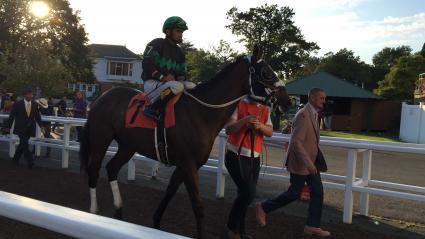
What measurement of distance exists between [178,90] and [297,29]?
191 ft

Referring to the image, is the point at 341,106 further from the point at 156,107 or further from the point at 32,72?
the point at 156,107

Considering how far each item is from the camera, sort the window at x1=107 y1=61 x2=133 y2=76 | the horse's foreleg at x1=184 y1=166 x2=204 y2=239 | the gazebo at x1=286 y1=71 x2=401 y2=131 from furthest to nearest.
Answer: the window at x1=107 y1=61 x2=133 y2=76 → the gazebo at x1=286 y1=71 x2=401 y2=131 → the horse's foreleg at x1=184 y1=166 x2=204 y2=239

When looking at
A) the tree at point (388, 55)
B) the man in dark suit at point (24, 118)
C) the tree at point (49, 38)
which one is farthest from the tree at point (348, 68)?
the man in dark suit at point (24, 118)

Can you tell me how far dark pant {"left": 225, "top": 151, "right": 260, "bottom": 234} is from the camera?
17.1ft

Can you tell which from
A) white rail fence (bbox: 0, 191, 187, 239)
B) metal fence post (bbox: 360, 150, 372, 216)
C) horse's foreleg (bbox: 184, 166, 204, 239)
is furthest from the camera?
metal fence post (bbox: 360, 150, 372, 216)

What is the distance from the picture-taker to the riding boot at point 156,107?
17.7ft

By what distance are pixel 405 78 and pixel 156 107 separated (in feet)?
177

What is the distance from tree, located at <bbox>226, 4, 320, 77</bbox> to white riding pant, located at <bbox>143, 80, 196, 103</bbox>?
53982 mm

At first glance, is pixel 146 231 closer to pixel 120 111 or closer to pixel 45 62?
pixel 120 111

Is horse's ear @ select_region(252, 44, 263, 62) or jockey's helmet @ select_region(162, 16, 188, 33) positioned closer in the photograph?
horse's ear @ select_region(252, 44, 263, 62)

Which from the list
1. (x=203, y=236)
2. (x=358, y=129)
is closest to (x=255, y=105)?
(x=203, y=236)

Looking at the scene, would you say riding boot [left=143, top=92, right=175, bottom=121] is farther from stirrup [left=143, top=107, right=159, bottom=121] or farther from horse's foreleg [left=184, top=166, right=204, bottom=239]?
horse's foreleg [left=184, top=166, right=204, bottom=239]

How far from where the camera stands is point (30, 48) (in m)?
38.5

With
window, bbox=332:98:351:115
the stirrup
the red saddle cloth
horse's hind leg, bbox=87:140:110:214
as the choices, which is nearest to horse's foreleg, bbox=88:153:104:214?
horse's hind leg, bbox=87:140:110:214
